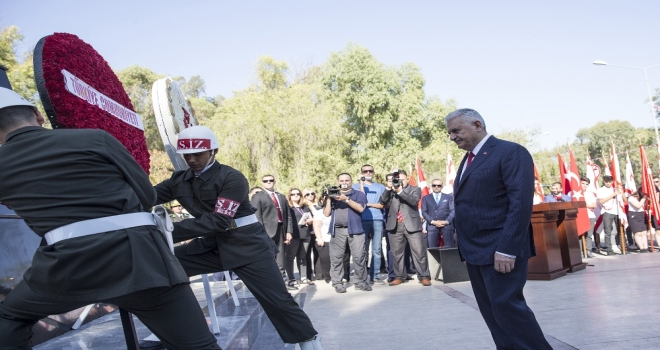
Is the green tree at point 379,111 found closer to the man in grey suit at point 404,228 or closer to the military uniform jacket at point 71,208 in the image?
the man in grey suit at point 404,228

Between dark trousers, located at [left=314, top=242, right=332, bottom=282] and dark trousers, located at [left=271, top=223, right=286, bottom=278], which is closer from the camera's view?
dark trousers, located at [left=271, top=223, right=286, bottom=278]

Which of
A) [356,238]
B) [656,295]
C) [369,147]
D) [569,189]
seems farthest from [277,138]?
[656,295]

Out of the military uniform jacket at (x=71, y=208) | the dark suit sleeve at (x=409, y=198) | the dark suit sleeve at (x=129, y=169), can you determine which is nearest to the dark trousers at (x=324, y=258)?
the dark suit sleeve at (x=409, y=198)

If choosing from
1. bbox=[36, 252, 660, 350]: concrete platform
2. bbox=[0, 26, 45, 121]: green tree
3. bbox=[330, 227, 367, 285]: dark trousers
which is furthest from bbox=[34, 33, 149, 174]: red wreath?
bbox=[0, 26, 45, 121]: green tree

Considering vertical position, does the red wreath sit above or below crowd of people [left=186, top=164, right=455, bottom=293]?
above

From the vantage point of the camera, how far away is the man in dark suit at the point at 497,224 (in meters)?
3.48

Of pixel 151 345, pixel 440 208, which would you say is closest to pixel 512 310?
pixel 151 345

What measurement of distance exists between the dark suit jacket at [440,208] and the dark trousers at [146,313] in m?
8.47

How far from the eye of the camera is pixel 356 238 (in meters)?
10.0

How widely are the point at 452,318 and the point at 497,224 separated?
10.3ft

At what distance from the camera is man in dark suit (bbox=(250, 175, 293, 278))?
1009 centimetres

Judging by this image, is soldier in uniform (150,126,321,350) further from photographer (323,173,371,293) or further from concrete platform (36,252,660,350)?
photographer (323,173,371,293)

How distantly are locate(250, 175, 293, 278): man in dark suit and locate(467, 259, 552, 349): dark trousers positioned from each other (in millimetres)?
6589

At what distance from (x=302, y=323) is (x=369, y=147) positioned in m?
32.8
